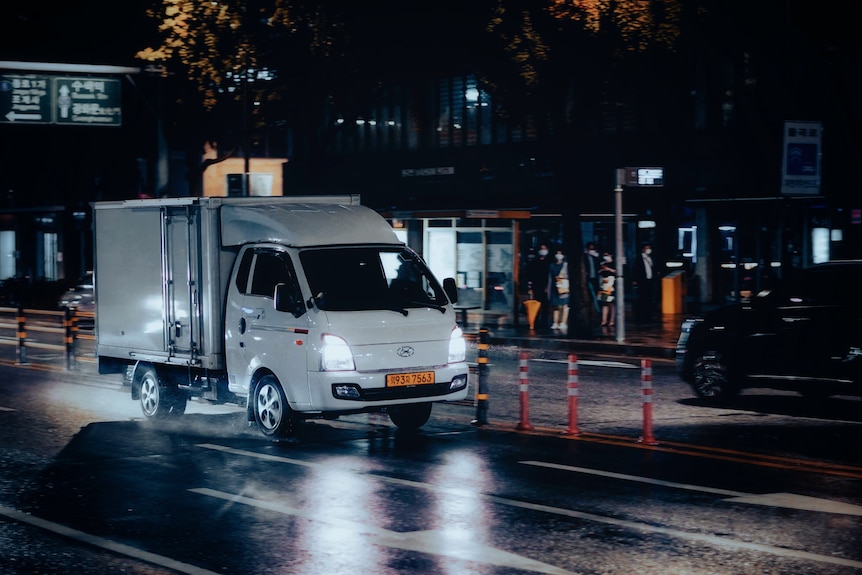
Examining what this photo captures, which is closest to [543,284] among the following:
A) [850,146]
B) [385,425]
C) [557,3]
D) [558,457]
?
[557,3]

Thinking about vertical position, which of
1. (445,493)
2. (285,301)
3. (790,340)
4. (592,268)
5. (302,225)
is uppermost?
(302,225)

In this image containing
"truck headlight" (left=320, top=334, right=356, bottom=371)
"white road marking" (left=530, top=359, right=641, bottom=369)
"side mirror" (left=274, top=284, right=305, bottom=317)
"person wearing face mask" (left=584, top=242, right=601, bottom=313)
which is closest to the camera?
"truck headlight" (left=320, top=334, right=356, bottom=371)

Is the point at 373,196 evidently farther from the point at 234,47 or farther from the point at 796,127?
the point at 796,127

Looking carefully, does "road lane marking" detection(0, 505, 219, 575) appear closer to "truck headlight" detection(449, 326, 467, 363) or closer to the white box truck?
the white box truck

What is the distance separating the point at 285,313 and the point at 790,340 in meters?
5.89

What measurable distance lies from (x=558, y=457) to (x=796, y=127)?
10.1m

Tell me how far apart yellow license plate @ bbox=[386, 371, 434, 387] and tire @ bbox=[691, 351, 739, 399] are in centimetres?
441

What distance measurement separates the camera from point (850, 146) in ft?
96.8

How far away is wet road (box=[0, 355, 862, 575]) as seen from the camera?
7.32 metres

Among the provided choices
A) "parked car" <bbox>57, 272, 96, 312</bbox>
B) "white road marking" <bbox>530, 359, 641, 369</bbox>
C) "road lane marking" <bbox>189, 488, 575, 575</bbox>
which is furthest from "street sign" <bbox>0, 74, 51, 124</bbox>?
"road lane marking" <bbox>189, 488, 575, 575</bbox>

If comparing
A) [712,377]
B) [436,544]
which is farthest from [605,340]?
[436,544]

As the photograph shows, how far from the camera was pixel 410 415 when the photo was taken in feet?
42.0

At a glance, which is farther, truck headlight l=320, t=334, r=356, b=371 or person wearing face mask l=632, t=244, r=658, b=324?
Answer: person wearing face mask l=632, t=244, r=658, b=324

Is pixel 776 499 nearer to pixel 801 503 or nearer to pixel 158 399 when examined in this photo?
pixel 801 503
